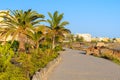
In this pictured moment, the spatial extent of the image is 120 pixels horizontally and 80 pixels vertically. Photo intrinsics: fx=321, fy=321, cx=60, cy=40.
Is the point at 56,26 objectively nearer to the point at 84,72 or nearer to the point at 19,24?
the point at 19,24

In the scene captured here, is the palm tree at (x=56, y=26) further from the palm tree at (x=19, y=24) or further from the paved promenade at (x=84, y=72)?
the paved promenade at (x=84, y=72)

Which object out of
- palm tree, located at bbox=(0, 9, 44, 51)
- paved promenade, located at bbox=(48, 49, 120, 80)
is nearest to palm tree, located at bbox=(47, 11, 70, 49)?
palm tree, located at bbox=(0, 9, 44, 51)

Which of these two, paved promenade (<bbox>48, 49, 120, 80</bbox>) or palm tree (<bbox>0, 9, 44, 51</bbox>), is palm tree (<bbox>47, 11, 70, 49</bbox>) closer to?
palm tree (<bbox>0, 9, 44, 51</bbox>)

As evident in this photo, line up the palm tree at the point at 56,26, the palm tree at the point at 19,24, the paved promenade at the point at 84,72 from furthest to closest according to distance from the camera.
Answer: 1. the palm tree at the point at 56,26
2. the palm tree at the point at 19,24
3. the paved promenade at the point at 84,72

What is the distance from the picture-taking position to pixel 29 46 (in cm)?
4812

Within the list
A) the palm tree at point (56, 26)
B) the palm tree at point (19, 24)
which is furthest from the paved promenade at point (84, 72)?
the palm tree at point (56, 26)

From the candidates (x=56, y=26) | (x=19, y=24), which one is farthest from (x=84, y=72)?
(x=56, y=26)

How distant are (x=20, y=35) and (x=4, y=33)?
197 centimetres

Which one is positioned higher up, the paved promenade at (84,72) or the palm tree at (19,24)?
the palm tree at (19,24)

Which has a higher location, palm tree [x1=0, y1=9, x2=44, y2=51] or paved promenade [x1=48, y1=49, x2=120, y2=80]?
palm tree [x1=0, y1=9, x2=44, y2=51]

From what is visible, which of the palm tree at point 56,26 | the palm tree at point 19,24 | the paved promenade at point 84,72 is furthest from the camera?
the palm tree at point 56,26

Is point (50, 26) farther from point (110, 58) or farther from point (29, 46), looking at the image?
point (110, 58)

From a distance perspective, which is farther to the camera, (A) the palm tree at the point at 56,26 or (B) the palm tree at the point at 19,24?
(A) the palm tree at the point at 56,26

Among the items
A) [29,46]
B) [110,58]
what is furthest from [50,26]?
[110,58]
